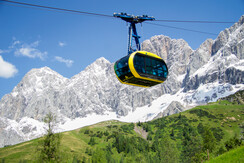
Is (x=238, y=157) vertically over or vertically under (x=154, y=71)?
under

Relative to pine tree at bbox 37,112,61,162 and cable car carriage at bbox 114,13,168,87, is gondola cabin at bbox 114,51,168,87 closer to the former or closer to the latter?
cable car carriage at bbox 114,13,168,87

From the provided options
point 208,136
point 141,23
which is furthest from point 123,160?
point 141,23

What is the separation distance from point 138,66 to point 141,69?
723 mm

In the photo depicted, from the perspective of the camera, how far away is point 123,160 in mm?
162500

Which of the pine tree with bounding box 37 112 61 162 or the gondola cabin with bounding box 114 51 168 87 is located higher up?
the gondola cabin with bounding box 114 51 168 87

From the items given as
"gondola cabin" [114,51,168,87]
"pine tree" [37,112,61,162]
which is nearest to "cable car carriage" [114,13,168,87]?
"gondola cabin" [114,51,168,87]

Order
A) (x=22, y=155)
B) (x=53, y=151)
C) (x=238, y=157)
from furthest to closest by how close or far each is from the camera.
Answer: (x=22, y=155) < (x=53, y=151) < (x=238, y=157)

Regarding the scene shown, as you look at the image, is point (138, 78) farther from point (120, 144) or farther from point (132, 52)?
point (120, 144)

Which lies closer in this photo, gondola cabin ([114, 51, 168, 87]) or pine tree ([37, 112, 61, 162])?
gondola cabin ([114, 51, 168, 87])

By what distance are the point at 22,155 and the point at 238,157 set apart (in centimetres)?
17354

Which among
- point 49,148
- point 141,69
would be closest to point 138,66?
point 141,69

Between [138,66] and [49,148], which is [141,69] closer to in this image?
[138,66]

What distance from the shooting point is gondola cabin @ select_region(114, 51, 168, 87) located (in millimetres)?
35344

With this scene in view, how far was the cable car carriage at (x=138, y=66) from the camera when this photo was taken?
35.4 metres
